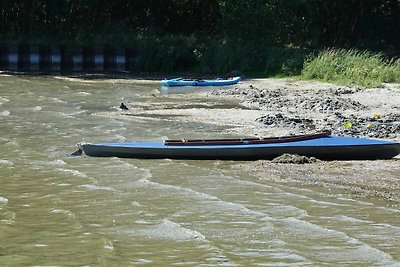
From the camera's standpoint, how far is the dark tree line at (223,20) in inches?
1481

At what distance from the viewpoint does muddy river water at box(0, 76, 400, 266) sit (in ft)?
29.4

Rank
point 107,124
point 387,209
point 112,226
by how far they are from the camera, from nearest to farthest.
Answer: point 112,226
point 387,209
point 107,124

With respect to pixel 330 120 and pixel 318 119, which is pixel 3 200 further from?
pixel 318 119

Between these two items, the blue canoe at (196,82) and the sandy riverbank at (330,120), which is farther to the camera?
the blue canoe at (196,82)

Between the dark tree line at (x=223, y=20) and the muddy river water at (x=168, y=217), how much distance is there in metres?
21.8

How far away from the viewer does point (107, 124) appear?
65.3ft

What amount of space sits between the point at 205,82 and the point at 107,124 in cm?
1079

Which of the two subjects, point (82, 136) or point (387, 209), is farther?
point (82, 136)

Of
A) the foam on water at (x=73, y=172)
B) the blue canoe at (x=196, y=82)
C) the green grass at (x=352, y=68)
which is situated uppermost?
the green grass at (x=352, y=68)

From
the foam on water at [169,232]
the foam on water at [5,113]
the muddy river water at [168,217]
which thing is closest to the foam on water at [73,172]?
the muddy river water at [168,217]

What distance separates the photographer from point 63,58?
3828 centimetres

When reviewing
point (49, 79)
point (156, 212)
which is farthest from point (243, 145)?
point (49, 79)

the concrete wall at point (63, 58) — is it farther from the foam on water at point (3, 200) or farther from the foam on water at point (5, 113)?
the foam on water at point (3, 200)

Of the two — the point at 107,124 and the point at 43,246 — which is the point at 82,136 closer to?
the point at 107,124
